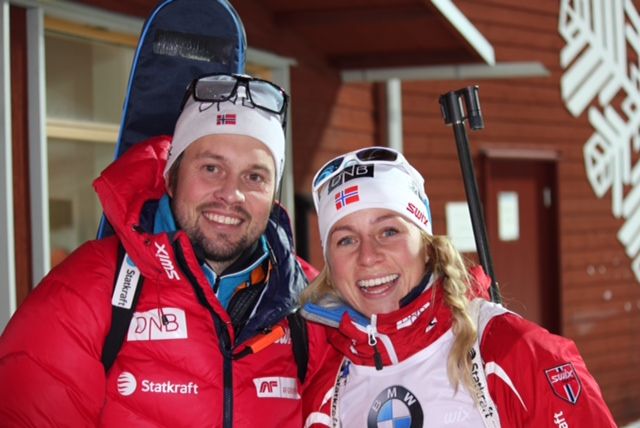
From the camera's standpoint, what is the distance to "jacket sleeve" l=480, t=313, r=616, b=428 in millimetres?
2094

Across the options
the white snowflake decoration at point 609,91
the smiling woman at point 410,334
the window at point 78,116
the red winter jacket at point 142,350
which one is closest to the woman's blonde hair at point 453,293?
the smiling woman at point 410,334

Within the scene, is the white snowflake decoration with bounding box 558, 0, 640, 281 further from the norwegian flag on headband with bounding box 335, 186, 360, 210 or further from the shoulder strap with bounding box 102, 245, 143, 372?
the shoulder strap with bounding box 102, 245, 143, 372

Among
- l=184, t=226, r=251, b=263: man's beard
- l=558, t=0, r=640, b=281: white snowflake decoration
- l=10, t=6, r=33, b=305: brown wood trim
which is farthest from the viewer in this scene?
l=558, t=0, r=640, b=281: white snowflake decoration

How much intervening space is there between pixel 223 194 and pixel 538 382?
40.7 inches

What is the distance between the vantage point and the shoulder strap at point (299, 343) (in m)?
2.63

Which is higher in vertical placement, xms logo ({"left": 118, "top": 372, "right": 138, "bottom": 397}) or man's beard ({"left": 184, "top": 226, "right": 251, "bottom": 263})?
man's beard ({"left": 184, "top": 226, "right": 251, "bottom": 263})

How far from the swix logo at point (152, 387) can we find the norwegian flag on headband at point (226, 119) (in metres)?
0.79

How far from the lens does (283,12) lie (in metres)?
5.82

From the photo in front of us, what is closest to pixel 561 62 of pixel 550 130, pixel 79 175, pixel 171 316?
pixel 550 130

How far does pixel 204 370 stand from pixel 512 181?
6.73m

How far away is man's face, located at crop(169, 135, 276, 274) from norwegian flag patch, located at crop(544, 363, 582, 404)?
0.97 meters

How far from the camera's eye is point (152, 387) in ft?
7.65

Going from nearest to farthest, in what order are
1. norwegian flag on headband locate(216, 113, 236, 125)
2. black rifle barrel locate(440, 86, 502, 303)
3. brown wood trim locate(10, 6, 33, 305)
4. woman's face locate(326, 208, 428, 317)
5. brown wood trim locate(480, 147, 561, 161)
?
woman's face locate(326, 208, 428, 317) < norwegian flag on headband locate(216, 113, 236, 125) < black rifle barrel locate(440, 86, 502, 303) < brown wood trim locate(10, 6, 33, 305) < brown wood trim locate(480, 147, 561, 161)

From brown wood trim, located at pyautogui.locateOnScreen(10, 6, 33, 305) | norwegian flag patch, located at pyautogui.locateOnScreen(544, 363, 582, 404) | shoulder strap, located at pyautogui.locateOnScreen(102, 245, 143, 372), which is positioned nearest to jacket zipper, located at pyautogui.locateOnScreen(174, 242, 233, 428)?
shoulder strap, located at pyautogui.locateOnScreen(102, 245, 143, 372)
